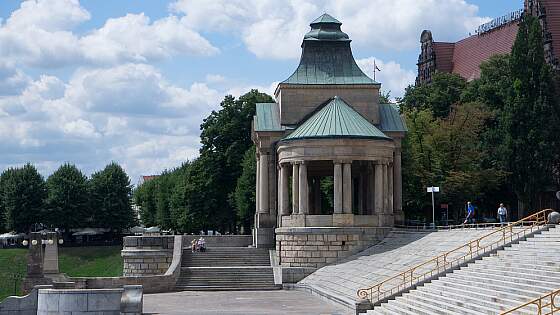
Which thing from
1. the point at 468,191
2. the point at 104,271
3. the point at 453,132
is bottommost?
the point at 104,271

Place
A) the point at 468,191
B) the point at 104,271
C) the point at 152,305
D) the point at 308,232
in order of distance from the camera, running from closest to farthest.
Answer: the point at 152,305 → the point at 308,232 → the point at 468,191 → the point at 104,271

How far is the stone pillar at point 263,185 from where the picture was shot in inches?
2055

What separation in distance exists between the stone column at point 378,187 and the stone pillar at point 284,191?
4.76 m

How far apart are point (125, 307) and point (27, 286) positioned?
12.2m

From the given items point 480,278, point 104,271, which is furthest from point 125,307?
point 104,271

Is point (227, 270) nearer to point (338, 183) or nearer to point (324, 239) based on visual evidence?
point (324, 239)

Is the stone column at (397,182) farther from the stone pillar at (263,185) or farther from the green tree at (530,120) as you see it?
the green tree at (530,120)

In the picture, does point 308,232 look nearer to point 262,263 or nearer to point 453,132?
point 262,263

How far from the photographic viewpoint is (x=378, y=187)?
48.4 meters

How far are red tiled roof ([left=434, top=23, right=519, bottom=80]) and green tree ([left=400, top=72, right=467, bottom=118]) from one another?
353 inches

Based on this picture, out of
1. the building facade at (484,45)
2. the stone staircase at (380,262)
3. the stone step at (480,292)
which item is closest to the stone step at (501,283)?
the stone step at (480,292)

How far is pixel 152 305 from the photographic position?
122 ft

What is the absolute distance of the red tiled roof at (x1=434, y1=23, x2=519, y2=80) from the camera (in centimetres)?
9088

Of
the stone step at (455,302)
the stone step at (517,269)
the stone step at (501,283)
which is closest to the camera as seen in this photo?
the stone step at (501,283)
